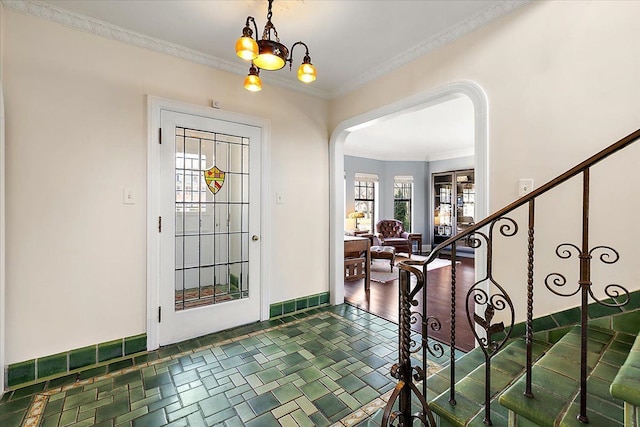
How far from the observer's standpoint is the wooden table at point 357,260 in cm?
426

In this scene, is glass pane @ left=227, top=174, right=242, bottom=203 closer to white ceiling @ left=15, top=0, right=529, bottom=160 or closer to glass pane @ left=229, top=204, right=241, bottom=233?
glass pane @ left=229, top=204, right=241, bottom=233

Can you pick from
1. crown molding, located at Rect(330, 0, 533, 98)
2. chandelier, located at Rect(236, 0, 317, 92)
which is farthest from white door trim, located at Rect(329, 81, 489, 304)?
chandelier, located at Rect(236, 0, 317, 92)

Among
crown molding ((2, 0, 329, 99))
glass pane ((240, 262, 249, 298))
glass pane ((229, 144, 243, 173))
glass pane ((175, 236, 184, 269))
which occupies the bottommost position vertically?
glass pane ((240, 262, 249, 298))

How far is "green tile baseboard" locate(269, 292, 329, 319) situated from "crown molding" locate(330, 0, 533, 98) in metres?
2.49

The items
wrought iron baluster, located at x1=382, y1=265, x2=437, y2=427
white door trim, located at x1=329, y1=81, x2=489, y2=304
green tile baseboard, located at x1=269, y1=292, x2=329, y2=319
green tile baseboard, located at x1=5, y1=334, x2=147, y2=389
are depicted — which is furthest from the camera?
green tile baseboard, located at x1=269, y1=292, x2=329, y2=319

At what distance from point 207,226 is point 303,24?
1.94m

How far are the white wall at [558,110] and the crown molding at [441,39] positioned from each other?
6 cm

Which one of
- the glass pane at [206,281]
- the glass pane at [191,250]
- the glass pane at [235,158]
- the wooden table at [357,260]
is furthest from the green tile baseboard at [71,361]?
the wooden table at [357,260]

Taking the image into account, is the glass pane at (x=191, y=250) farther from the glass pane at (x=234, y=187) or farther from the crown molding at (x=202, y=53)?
the crown molding at (x=202, y=53)

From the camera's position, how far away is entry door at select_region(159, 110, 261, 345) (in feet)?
8.55

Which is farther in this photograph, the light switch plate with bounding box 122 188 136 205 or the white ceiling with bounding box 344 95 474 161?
the white ceiling with bounding box 344 95 474 161

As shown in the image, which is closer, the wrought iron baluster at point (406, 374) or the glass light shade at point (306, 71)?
the wrought iron baluster at point (406, 374)

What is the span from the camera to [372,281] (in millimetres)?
4816

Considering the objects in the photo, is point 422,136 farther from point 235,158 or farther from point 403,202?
point 235,158
